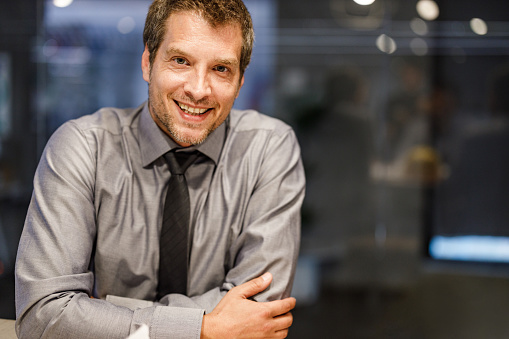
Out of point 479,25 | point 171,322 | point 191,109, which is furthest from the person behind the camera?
point 479,25

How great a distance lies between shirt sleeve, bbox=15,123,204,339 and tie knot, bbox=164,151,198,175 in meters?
0.24

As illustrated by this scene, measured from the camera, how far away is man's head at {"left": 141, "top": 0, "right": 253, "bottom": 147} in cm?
163

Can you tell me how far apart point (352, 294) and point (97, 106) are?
2361 mm

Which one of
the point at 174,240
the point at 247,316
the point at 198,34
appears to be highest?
the point at 198,34

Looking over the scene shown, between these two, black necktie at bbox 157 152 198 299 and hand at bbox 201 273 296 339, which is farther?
black necktie at bbox 157 152 198 299

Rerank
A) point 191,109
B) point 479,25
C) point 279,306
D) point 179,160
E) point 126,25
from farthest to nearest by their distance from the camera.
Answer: point 126,25 < point 479,25 < point 179,160 < point 191,109 < point 279,306

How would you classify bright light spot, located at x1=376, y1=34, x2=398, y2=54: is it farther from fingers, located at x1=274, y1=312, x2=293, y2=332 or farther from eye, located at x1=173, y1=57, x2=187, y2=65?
fingers, located at x1=274, y1=312, x2=293, y2=332

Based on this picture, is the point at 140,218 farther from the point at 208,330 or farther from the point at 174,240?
the point at 208,330

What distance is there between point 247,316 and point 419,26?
2.88m

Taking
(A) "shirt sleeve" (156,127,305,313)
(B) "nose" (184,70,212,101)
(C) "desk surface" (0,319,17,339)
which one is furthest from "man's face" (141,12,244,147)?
(C) "desk surface" (0,319,17,339)

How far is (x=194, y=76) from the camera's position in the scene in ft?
5.41

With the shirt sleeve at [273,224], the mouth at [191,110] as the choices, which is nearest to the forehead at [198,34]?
the mouth at [191,110]

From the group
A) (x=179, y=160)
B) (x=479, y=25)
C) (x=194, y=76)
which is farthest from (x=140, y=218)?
(x=479, y=25)

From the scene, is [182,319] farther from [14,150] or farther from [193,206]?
[14,150]
